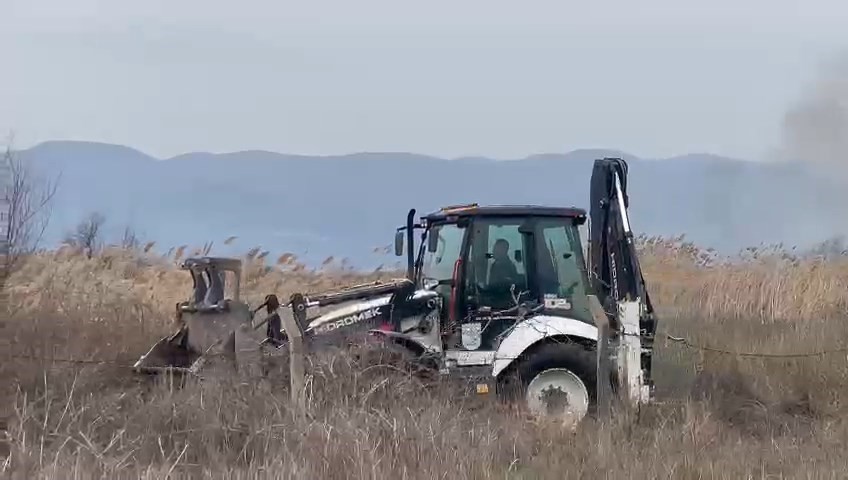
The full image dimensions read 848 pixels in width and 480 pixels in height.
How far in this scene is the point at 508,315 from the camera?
1052 cm

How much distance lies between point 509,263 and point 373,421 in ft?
10.9

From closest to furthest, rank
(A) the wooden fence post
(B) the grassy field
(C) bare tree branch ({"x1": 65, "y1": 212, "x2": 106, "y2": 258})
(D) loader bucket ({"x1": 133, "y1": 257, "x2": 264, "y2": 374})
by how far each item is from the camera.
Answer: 1. (B) the grassy field
2. (A) the wooden fence post
3. (D) loader bucket ({"x1": 133, "y1": 257, "x2": 264, "y2": 374})
4. (C) bare tree branch ({"x1": 65, "y1": 212, "x2": 106, "y2": 258})

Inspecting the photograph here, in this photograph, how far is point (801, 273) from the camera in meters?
18.7

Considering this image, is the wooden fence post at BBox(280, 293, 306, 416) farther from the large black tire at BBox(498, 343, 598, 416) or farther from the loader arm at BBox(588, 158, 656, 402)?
the loader arm at BBox(588, 158, 656, 402)

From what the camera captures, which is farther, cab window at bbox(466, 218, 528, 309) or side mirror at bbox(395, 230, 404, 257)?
side mirror at bbox(395, 230, 404, 257)

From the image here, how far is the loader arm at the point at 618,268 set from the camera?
33.4ft

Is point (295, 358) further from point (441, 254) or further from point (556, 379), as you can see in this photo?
A: point (556, 379)

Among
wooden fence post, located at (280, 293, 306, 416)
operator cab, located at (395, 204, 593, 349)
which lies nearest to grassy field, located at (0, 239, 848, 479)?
wooden fence post, located at (280, 293, 306, 416)

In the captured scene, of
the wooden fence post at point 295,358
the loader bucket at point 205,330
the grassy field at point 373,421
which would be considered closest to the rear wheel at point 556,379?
the grassy field at point 373,421

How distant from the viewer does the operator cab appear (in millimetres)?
10570

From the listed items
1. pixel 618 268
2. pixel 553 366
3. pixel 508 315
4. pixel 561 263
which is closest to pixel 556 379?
pixel 553 366

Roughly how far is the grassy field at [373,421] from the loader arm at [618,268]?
0.64 meters

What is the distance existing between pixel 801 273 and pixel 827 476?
12.2 m

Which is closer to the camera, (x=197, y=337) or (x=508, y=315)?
(x=508, y=315)
